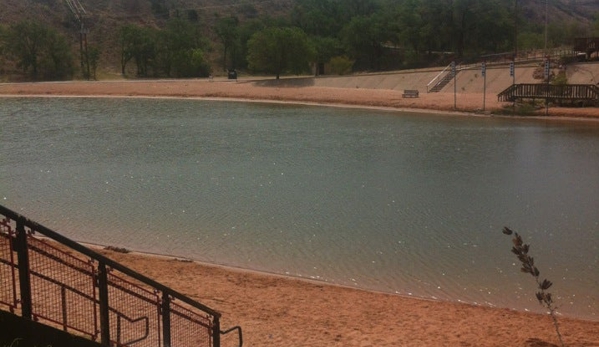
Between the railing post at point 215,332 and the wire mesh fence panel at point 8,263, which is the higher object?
the wire mesh fence panel at point 8,263

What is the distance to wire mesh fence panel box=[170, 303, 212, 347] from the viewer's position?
335 inches

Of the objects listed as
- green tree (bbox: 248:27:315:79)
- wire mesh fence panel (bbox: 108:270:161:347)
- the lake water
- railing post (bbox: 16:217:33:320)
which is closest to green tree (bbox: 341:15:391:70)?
green tree (bbox: 248:27:315:79)

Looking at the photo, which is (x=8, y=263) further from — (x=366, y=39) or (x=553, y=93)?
(x=366, y=39)

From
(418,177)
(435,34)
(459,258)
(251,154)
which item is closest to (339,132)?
(251,154)

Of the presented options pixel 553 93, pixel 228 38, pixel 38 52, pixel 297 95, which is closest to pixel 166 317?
pixel 553 93

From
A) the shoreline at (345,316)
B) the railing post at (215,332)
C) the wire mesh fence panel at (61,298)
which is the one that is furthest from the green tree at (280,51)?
the railing post at (215,332)

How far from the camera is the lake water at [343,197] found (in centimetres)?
1600

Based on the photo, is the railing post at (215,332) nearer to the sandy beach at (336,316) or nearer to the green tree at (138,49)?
the sandy beach at (336,316)

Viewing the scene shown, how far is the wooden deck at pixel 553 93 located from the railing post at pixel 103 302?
49299 millimetres

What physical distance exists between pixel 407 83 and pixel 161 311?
60421mm

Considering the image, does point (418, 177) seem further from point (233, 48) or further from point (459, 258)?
point (233, 48)

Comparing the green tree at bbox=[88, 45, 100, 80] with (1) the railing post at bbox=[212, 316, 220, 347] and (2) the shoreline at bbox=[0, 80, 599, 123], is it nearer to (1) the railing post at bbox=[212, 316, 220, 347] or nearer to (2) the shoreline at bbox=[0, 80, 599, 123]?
(2) the shoreline at bbox=[0, 80, 599, 123]

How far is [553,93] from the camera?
174ft

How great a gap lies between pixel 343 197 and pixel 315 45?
62534mm
